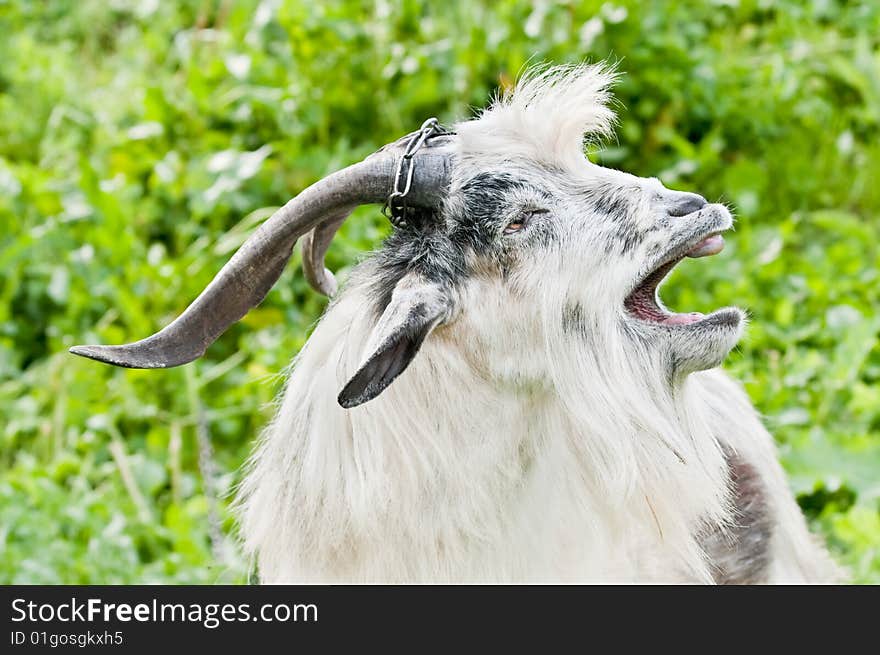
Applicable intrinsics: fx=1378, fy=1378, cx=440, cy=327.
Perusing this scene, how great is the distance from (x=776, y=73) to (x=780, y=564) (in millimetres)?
3640

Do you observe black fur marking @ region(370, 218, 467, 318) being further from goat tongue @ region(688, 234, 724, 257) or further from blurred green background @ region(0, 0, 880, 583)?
blurred green background @ region(0, 0, 880, 583)

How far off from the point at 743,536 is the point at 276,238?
1.64m

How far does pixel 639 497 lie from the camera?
11.1ft

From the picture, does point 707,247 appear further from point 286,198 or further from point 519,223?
point 286,198

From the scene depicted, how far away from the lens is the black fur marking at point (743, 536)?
385 cm

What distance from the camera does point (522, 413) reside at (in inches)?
128

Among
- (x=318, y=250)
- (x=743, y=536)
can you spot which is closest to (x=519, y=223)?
(x=318, y=250)

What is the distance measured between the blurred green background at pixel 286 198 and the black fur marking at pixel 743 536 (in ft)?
3.05

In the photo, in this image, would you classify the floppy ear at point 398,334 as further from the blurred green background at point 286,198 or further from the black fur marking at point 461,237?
the blurred green background at point 286,198

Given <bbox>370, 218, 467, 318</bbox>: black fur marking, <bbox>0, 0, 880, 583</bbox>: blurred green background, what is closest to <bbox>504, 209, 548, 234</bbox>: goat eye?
<bbox>370, 218, 467, 318</bbox>: black fur marking

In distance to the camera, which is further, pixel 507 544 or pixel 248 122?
pixel 248 122

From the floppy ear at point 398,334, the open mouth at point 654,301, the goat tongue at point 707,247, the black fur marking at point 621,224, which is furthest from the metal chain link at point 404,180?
the goat tongue at point 707,247

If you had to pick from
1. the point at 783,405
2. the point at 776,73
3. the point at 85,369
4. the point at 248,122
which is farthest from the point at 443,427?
the point at 776,73
